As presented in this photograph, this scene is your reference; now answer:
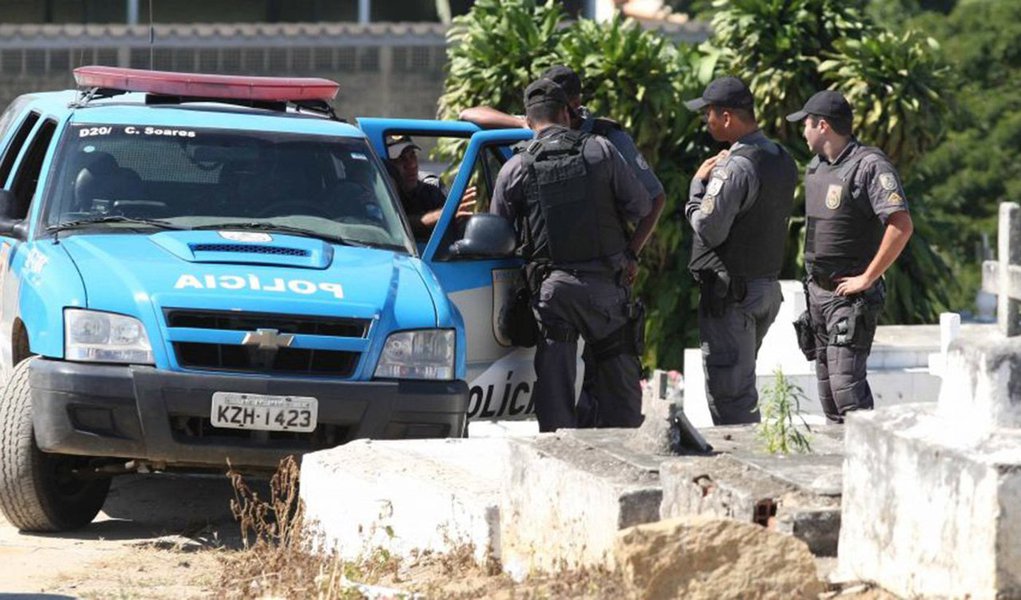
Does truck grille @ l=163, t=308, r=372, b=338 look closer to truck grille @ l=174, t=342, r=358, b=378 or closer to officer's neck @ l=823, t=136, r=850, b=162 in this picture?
truck grille @ l=174, t=342, r=358, b=378

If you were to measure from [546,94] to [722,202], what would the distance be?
0.91m

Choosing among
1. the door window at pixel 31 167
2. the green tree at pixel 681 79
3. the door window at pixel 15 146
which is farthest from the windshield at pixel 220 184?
the green tree at pixel 681 79

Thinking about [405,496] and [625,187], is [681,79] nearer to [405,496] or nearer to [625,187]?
[625,187]

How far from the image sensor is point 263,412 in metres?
7.07

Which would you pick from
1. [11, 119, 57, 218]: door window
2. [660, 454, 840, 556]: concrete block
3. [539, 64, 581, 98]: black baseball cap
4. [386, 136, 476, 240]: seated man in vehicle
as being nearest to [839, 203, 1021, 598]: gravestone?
[660, 454, 840, 556]: concrete block

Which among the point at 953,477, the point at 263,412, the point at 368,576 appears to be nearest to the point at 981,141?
the point at 263,412

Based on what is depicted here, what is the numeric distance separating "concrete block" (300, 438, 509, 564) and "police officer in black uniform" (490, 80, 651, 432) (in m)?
1.58

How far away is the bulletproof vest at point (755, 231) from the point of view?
8.16 m

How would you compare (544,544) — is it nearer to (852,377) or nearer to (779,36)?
(852,377)

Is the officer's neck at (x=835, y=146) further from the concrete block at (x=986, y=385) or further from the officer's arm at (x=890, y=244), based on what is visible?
the concrete block at (x=986, y=385)

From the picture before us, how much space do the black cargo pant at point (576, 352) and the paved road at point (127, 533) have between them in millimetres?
1489

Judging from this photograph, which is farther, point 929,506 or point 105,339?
point 105,339

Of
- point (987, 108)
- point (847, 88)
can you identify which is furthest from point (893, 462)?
point (987, 108)

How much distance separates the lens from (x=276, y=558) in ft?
20.3
